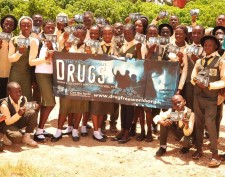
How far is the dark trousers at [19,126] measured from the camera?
707 cm

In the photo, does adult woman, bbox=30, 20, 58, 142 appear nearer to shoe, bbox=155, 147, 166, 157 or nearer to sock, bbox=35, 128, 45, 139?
sock, bbox=35, 128, 45, 139

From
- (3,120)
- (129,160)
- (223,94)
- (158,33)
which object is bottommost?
(129,160)

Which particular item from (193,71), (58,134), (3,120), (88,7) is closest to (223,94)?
(193,71)

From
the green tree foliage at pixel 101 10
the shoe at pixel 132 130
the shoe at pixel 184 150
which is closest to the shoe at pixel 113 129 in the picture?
the shoe at pixel 132 130

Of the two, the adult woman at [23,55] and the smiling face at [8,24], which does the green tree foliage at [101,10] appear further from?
the adult woman at [23,55]

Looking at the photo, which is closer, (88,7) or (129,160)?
(129,160)

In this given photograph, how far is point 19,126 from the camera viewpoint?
7.30 metres

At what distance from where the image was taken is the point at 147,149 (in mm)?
7367

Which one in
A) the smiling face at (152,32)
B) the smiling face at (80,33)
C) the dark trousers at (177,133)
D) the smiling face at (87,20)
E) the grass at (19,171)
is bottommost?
the grass at (19,171)

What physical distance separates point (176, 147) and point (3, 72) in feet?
11.5

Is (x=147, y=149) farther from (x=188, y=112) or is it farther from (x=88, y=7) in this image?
(x=88, y=7)

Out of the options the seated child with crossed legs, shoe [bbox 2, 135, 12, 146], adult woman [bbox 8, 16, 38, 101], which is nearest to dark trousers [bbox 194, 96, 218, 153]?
the seated child with crossed legs

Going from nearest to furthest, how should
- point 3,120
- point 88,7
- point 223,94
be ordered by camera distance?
1. point 223,94
2. point 3,120
3. point 88,7

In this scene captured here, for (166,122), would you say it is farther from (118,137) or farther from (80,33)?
(80,33)
